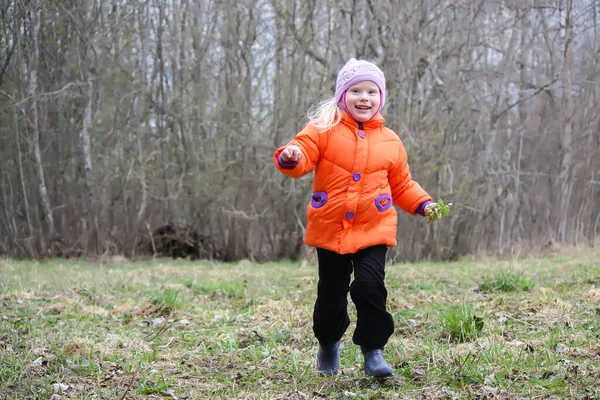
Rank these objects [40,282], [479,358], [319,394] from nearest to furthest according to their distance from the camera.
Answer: [319,394] < [479,358] < [40,282]


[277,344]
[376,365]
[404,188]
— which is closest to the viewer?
[376,365]

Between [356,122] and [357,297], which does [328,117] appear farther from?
[357,297]

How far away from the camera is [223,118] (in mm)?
15023

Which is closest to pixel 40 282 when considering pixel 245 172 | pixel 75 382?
pixel 75 382

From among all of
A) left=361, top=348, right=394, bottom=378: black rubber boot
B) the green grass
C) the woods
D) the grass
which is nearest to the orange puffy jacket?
left=361, top=348, right=394, bottom=378: black rubber boot

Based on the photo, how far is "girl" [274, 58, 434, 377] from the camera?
356 cm

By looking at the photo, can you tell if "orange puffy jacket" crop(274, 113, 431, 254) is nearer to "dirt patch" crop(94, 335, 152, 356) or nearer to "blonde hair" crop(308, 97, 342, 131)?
"blonde hair" crop(308, 97, 342, 131)

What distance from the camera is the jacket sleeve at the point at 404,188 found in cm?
389

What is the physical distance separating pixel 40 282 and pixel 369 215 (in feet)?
17.5

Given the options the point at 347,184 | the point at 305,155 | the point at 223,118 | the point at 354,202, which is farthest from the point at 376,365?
the point at 223,118

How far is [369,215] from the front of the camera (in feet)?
Result: 12.0

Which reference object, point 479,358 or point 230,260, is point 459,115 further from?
point 479,358

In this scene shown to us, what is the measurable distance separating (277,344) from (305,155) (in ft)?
5.58

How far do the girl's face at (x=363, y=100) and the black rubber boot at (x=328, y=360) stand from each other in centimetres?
130
